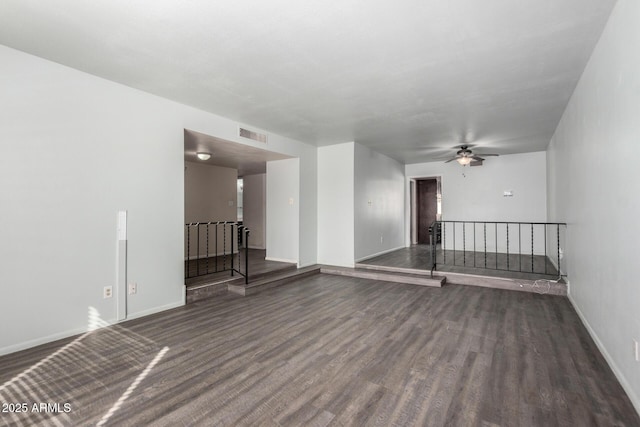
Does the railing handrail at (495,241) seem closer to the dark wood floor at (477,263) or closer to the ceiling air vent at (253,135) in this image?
the dark wood floor at (477,263)

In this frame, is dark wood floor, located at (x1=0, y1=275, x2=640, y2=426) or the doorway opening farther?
the doorway opening

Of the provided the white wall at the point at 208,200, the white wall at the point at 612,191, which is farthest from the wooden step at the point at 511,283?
the white wall at the point at 208,200

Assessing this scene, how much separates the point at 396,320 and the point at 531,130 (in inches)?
176

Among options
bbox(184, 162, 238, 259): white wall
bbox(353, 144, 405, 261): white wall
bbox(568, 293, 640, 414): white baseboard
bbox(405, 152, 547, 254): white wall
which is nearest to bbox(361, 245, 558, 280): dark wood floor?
bbox(353, 144, 405, 261): white wall

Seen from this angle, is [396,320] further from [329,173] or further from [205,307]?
[329,173]

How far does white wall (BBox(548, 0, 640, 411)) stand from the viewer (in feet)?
6.46

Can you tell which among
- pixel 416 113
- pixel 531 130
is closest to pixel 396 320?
pixel 416 113

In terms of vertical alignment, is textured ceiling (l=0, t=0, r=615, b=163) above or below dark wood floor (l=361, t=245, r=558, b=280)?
above

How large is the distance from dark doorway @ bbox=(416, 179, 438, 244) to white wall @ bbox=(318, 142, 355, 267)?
4.11m

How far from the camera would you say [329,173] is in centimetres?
676

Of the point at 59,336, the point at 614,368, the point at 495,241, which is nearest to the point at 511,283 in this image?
the point at 614,368

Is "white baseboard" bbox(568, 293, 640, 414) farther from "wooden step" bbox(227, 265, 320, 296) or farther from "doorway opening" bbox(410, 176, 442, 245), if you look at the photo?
"doorway opening" bbox(410, 176, 442, 245)

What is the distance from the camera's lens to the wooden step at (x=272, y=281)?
190 inches

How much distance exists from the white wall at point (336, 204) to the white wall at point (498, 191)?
3.53 meters
